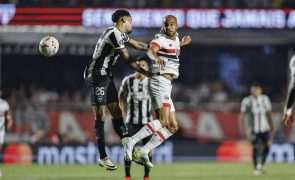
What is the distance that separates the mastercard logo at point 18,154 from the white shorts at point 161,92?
11.9 metres

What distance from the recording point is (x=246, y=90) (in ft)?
95.3

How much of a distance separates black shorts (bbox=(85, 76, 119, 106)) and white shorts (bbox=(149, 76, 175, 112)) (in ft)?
2.14

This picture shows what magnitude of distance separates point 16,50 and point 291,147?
1058cm

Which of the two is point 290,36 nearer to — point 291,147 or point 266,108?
point 291,147

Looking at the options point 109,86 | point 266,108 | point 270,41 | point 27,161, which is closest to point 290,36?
point 270,41

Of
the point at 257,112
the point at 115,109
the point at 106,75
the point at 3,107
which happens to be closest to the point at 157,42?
the point at 106,75

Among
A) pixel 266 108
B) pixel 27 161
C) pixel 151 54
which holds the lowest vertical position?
pixel 27 161

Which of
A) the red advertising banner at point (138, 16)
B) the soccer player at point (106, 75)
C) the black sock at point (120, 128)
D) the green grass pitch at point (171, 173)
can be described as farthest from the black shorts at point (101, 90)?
the red advertising banner at point (138, 16)

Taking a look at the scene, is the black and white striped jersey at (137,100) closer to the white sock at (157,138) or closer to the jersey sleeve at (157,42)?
the white sock at (157,138)

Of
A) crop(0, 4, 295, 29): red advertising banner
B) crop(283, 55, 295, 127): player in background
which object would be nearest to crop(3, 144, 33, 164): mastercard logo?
crop(0, 4, 295, 29): red advertising banner

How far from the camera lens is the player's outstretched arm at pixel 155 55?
511 inches

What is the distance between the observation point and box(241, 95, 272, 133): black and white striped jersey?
66.5ft

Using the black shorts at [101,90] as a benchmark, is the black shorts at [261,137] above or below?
below

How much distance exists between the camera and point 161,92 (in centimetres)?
1357
